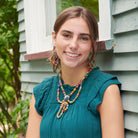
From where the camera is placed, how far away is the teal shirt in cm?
147

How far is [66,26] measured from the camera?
1527 millimetres

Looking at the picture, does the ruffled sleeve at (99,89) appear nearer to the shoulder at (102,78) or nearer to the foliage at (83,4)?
the shoulder at (102,78)

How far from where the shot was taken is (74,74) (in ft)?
5.44

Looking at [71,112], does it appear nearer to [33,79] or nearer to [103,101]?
[103,101]

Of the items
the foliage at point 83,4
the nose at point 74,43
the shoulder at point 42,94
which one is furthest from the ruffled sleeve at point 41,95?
the foliage at point 83,4

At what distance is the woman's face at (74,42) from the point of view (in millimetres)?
1487

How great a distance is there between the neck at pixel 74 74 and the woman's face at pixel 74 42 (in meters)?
0.11

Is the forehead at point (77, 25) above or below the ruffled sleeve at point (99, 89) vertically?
above

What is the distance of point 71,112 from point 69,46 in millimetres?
428

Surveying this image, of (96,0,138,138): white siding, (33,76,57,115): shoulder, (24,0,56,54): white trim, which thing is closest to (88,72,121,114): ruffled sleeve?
(96,0,138,138): white siding

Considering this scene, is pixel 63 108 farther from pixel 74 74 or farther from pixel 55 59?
pixel 55 59

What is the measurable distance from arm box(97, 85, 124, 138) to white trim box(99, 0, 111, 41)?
48 centimetres

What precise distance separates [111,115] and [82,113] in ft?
0.71

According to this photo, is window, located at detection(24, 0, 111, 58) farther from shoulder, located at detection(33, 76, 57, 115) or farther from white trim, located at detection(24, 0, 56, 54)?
shoulder, located at detection(33, 76, 57, 115)
